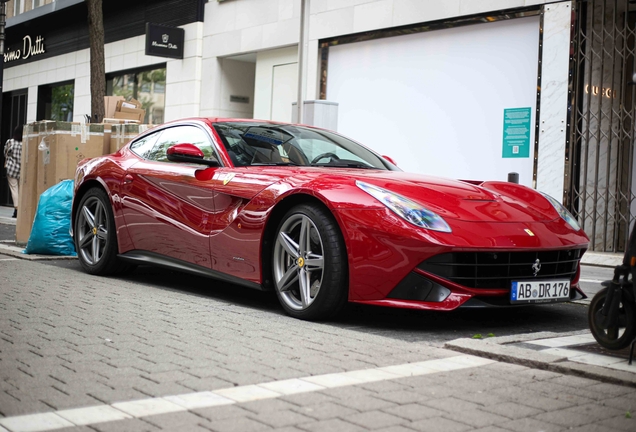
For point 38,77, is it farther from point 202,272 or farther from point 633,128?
point 202,272

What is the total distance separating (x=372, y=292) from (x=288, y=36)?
13.1 meters

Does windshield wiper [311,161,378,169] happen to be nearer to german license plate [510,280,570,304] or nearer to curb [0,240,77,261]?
german license plate [510,280,570,304]

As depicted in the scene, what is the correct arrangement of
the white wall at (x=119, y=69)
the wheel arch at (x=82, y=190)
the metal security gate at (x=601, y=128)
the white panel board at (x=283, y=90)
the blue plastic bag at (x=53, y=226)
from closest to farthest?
the wheel arch at (x=82, y=190) → the blue plastic bag at (x=53, y=226) → the metal security gate at (x=601, y=128) → the white panel board at (x=283, y=90) → the white wall at (x=119, y=69)

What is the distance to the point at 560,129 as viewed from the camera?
12.5 meters

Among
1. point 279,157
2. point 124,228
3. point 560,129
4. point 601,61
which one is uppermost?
point 601,61

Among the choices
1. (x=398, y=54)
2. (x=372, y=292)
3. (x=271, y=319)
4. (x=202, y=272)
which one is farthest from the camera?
(x=398, y=54)

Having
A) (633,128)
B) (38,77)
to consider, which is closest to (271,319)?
(633,128)

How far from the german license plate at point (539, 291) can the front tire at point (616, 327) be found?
1.75 ft

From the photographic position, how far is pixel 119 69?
2289 centimetres

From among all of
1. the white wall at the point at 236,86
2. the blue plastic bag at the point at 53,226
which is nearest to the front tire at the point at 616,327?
the blue plastic bag at the point at 53,226

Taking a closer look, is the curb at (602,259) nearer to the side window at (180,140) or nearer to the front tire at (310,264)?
the side window at (180,140)

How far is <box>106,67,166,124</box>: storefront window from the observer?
21516 mm

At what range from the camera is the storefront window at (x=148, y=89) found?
2152 cm

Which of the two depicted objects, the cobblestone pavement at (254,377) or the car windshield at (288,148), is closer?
the cobblestone pavement at (254,377)
